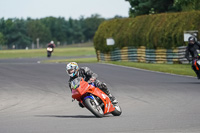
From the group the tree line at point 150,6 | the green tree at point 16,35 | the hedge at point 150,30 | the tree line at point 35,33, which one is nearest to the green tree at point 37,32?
the tree line at point 35,33

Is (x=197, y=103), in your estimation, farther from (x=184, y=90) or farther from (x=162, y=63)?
(x=162, y=63)

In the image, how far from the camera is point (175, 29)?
33.1 m

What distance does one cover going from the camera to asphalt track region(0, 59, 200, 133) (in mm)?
8797

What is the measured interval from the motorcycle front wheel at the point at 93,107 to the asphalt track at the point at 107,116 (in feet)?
0.50

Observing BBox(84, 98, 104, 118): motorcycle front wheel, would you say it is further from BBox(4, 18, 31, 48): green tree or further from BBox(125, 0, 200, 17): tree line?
BBox(4, 18, 31, 48): green tree

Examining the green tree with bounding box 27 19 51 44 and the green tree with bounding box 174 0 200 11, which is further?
the green tree with bounding box 27 19 51 44

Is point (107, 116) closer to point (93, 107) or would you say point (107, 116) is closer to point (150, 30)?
point (93, 107)

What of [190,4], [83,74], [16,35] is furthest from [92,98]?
[16,35]

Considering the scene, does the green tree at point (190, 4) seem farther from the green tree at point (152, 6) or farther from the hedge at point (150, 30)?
the green tree at point (152, 6)

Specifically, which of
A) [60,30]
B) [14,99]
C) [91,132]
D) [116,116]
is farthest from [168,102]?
[60,30]

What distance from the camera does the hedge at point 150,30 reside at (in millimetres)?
32188

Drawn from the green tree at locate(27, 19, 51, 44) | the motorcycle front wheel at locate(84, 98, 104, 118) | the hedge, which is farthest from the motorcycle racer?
the green tree at locate(27, 19, 51, 44)

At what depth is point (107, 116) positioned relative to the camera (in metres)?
11.0

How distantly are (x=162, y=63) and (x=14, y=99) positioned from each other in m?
20.1
